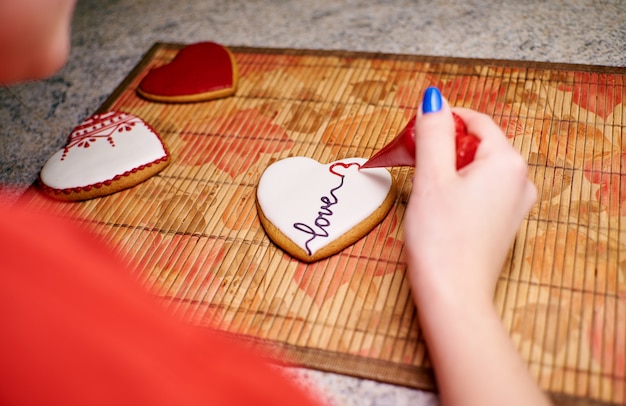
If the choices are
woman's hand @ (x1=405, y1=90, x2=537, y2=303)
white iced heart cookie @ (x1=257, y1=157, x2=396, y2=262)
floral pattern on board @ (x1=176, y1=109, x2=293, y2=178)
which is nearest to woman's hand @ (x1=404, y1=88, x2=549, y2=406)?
woman's hand @ (x1=405, y1=90, x2=537, y2=303)

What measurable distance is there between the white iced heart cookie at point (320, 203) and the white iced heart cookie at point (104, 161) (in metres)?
0.18

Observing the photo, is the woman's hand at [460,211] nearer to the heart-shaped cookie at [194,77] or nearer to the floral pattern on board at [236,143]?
the floral pattern on board at [236,143]

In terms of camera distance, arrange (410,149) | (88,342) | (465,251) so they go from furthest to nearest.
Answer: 1. (410,149)
2. (465,251)
3. (88,342)

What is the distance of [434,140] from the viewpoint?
561 millimetres

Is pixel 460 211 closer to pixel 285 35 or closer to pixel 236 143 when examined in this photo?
pixel 236 143

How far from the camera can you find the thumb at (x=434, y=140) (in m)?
0.55

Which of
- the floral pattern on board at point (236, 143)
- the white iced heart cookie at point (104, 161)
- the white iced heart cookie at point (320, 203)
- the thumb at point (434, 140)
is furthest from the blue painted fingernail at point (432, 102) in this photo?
the white iced heart cookie at point (104, 161)

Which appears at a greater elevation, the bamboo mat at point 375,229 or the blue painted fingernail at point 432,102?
the blue painted fingernail at point 432,102

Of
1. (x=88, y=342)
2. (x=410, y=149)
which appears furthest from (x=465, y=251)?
(x=88, y=342)

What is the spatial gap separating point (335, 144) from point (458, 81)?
232 millimetres

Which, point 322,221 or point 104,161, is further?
point 104,161

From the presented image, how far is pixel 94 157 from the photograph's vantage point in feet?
2.62

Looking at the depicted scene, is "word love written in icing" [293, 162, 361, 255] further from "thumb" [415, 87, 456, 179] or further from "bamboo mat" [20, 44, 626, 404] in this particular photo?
"thumb" [415, 87, 456, 179]

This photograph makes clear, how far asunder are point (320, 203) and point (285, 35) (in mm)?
521
